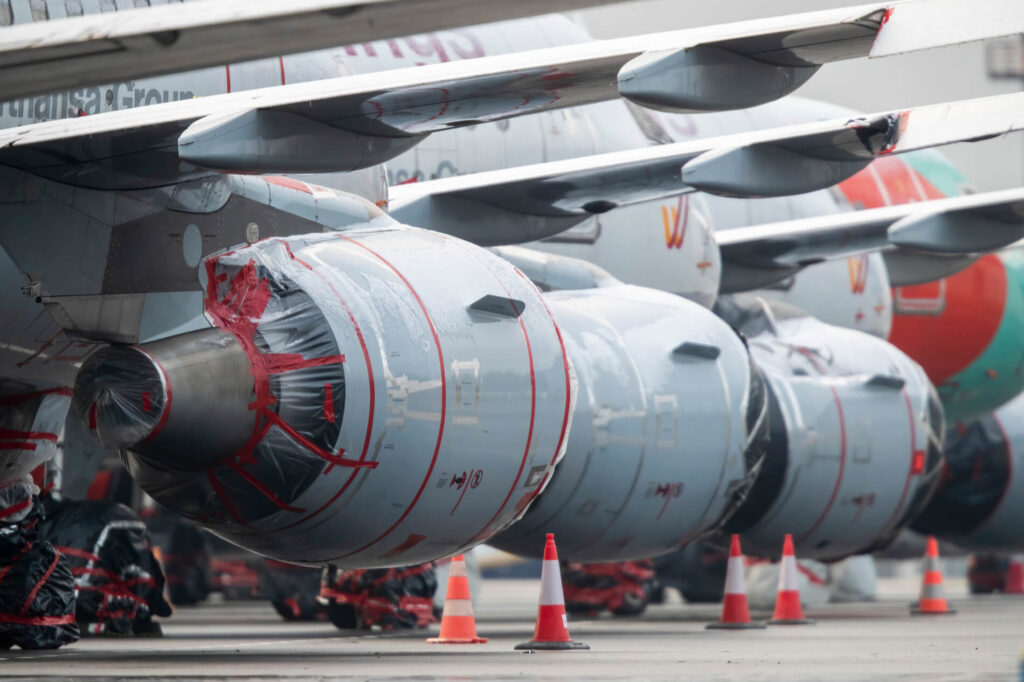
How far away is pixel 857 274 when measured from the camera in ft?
60.9

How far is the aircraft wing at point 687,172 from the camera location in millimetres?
9445

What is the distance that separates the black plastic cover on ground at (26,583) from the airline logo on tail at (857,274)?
34.5ft

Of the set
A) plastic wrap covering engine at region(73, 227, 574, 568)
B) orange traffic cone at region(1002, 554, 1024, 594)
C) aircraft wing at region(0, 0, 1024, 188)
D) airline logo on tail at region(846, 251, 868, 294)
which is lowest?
orange traffic cone at region(1002, 554, 1024, 594)

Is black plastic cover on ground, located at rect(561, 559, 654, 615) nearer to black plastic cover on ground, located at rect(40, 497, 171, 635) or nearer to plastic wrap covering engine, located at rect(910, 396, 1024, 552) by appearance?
plastic wrap covering engine, located at rect(910, 396, 1024, 552)

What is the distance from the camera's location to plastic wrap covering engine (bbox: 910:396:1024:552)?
2081 cm

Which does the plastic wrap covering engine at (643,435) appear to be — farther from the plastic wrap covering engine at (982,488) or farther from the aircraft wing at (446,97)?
the plastic wrap covering engine at (982,488)

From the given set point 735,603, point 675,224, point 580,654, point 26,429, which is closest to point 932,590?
point 735,603

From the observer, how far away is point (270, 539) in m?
9.30

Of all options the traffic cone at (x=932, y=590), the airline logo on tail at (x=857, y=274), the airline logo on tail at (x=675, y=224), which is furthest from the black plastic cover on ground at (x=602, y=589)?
the airline logo on tail at (x=857, y=274)

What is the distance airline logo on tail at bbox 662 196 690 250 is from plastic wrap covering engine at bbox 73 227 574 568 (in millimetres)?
5668

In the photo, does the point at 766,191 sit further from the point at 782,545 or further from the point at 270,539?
the point at 782,545

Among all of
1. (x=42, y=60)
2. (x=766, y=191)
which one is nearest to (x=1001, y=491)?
(x=766, y=191)

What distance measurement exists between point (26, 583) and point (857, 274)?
10907mm

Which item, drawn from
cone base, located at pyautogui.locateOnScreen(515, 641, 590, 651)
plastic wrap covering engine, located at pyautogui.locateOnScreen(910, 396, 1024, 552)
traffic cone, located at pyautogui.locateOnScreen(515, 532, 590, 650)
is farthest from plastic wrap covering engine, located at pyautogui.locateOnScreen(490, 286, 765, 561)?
plastic wrap covering engine, located at pyautogui.locateOnScreen(910, 396, 1024, 552)
